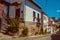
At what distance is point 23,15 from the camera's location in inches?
699

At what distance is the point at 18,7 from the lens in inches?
720

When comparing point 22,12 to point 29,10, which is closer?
point 22,12

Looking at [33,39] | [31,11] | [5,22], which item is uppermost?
[31,11]

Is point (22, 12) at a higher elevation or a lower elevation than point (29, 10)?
lower

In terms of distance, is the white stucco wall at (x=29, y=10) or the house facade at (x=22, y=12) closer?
the house facade at (x=22, y=12)

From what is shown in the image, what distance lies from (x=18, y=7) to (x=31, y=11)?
2.28 meters

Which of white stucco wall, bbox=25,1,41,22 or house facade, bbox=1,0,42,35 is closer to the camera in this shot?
house facade, bbox=1,0,42,35

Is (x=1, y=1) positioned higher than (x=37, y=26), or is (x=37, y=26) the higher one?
(x=1, y=1)

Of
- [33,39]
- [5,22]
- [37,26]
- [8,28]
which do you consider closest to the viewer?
[33,39]

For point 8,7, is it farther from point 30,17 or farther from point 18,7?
point 30,17

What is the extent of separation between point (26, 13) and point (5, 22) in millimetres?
3259

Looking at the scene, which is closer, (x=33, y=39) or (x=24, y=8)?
(x=33, y=39)

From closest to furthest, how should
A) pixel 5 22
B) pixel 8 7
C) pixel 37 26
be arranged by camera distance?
pixel 5 22, pixel 8 7, pixel 37 26

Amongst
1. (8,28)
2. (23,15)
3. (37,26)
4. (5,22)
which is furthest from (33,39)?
(37,26)
